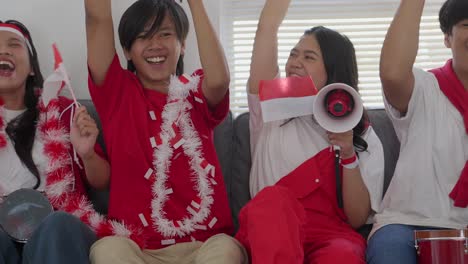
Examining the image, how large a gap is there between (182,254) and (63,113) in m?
0.69

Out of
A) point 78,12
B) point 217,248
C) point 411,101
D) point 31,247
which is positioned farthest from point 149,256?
point 78,12

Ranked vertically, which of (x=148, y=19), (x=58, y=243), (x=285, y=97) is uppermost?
(x=148, y=19)

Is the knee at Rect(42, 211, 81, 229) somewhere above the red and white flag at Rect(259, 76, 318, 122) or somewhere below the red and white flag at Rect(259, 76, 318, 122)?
below

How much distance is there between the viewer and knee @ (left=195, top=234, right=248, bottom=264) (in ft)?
5.15

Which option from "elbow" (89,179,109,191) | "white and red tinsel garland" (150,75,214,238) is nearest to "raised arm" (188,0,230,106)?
"white and red tinsel garland" (150,75,214,238)

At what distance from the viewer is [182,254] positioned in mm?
1770

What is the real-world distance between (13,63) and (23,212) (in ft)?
1.81

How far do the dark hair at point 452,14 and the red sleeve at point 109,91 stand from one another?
103 centimetres

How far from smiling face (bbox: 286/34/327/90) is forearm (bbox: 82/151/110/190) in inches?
26.2

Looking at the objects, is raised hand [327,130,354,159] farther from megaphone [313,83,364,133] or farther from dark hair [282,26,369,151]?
dark hair [282,26,369,151]

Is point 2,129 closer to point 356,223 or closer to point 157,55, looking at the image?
point 157,55

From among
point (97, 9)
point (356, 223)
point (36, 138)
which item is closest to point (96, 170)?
point (36, 138)

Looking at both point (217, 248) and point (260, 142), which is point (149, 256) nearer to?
point (217, 248)

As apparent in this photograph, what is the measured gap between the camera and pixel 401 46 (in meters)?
1.78
